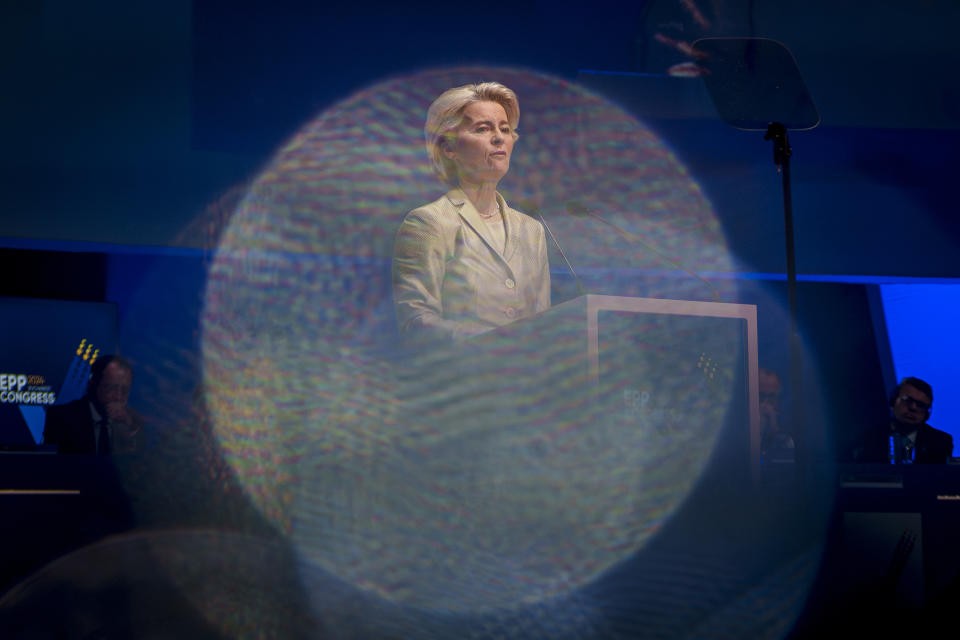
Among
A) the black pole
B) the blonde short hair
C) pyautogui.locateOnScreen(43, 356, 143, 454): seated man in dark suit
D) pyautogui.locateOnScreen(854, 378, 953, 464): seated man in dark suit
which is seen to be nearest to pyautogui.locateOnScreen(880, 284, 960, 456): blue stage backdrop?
pyautogui.locateOnScreen(854, 378, 953, 464): seated man in dark suit

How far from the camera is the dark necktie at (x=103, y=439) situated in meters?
2.90

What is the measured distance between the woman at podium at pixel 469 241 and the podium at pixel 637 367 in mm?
226

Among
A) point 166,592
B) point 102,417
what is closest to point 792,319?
point 166,592

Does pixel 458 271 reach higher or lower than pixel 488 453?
higher

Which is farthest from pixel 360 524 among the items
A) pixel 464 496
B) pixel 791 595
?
pixel 791 595

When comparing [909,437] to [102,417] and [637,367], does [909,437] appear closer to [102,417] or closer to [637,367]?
[637,367]

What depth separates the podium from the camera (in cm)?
113

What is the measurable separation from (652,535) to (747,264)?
13.4ft

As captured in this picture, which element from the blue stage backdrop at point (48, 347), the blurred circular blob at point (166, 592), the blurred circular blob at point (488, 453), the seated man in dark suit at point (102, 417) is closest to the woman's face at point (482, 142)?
the blurred circular blob at point (488, 453)

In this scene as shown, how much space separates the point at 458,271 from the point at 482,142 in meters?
0.30

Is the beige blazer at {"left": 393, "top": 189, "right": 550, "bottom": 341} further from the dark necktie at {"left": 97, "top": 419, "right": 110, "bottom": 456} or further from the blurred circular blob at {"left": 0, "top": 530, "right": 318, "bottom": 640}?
the dark necktie at {"left": 97, "top": 419, "right": 110, "bottom": 456}

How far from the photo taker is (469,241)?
160cm

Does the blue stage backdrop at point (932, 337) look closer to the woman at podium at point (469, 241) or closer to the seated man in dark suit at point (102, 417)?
the woman at podium at point (469, 241)

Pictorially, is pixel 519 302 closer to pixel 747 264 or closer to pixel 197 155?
pixel 197 155
